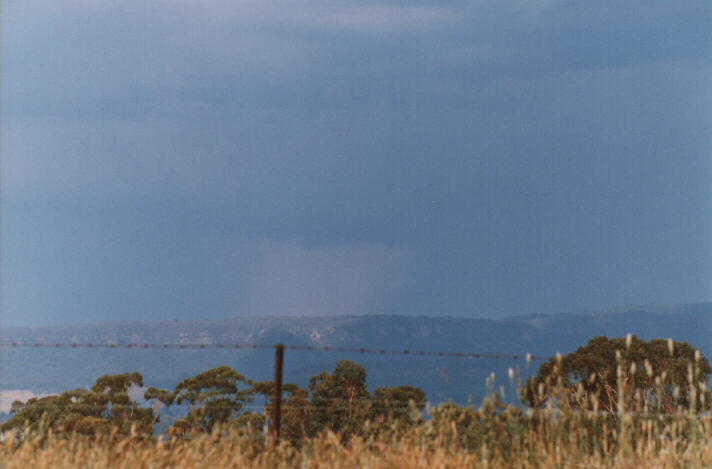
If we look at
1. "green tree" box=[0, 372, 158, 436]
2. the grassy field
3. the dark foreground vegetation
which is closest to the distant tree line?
"green tree" box=[0, 372, 158, 436]

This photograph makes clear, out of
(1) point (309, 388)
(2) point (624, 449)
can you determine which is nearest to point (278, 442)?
(2) point (624, 449)

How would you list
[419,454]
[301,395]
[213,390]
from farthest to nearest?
[213,390] < [301,395] < [419,454]

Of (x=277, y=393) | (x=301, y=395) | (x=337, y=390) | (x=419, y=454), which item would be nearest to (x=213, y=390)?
(x=301, y=395)

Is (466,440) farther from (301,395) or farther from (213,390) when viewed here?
(213,390)

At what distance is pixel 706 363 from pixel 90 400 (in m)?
21.8

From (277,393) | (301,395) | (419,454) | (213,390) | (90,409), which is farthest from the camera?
(213,390)

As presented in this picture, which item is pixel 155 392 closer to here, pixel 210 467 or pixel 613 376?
pixel 613 376

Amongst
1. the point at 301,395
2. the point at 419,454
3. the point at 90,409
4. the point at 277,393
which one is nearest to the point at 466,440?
the point at 419,454

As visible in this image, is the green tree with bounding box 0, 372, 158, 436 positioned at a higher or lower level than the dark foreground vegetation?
lower

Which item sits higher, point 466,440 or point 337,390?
point 466,440

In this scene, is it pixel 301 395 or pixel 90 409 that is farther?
pixel 90 409

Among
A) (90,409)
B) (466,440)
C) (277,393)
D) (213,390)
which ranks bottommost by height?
(90,409)

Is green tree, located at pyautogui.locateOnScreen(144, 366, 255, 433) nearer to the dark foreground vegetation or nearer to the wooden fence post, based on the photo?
the dark foreground vegetation

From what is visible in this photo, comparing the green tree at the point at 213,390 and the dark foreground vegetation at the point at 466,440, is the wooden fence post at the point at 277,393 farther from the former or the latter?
the green tree at the point at 213,390
